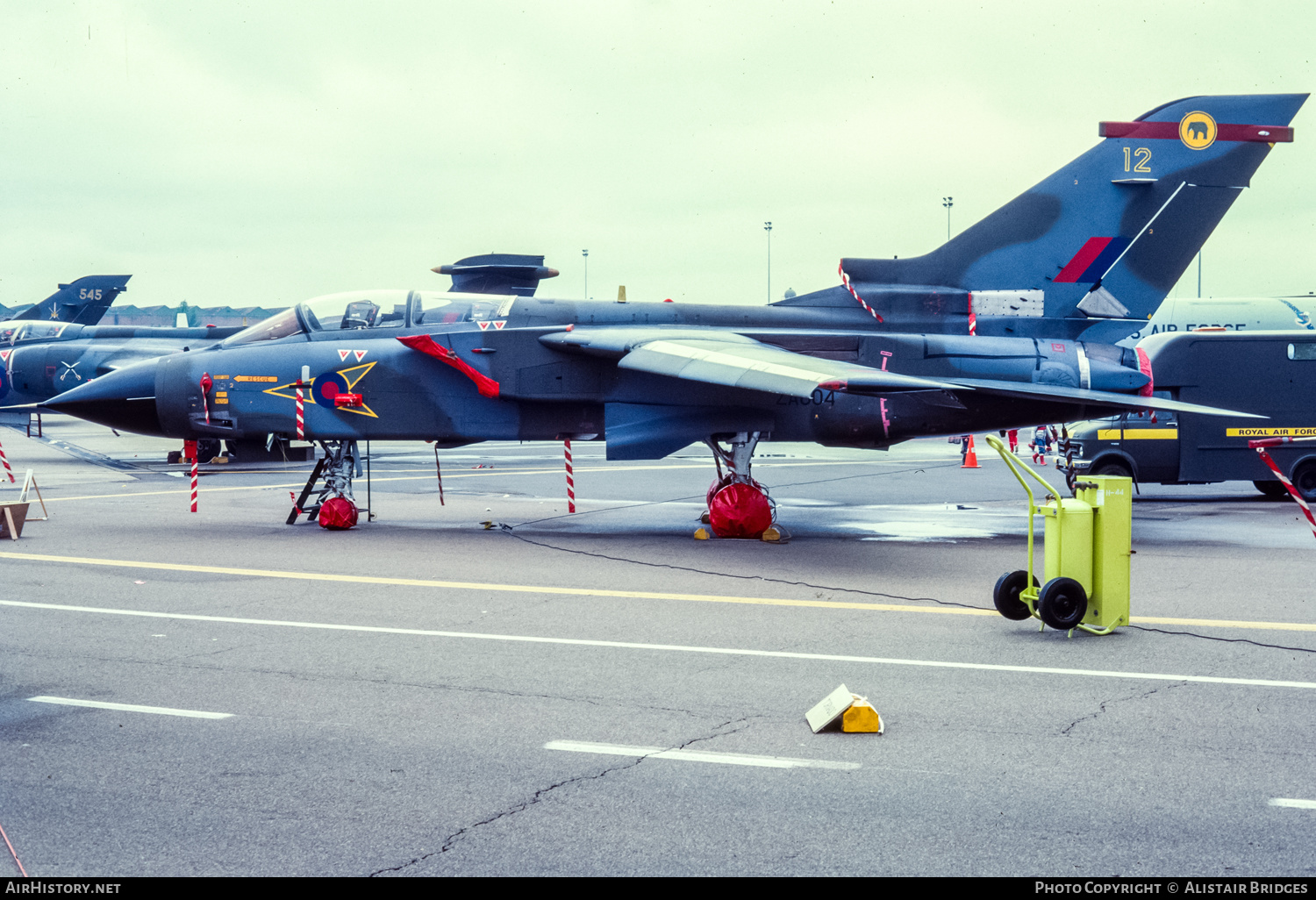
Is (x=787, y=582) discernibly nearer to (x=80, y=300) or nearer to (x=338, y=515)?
(x=338, y=515)

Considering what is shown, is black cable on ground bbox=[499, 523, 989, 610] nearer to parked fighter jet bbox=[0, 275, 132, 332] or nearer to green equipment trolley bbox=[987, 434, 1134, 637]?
green equipment trolley bbox=[987, 434, 1134, 637]

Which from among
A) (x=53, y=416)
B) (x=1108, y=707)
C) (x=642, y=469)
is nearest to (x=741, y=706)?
(x=1108, y=707)

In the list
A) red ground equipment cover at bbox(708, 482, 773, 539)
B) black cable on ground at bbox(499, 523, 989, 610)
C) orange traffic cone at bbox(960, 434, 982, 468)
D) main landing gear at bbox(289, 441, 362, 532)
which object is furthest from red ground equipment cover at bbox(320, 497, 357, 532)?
orange traffic cone at bbox(960, 434, 982, 468)

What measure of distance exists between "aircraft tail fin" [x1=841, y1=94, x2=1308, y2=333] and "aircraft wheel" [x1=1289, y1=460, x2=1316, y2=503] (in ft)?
17.8

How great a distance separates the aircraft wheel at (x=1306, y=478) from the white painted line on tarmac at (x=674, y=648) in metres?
13.6

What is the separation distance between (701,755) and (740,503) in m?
8.61

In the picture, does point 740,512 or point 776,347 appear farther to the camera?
point 776,347

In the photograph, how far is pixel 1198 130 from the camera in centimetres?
1584

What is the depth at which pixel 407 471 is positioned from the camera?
84.1 ft

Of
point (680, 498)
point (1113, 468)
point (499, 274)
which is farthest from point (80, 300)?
point (1113, 468)

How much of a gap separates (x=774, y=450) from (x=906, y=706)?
25.2 meters

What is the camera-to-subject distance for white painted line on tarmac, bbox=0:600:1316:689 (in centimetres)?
730

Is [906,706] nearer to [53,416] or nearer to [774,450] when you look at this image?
[774,450]

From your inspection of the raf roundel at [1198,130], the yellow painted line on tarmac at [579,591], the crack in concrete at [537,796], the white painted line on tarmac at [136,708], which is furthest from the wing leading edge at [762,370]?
the white painted line on tarmac at [136,708]
